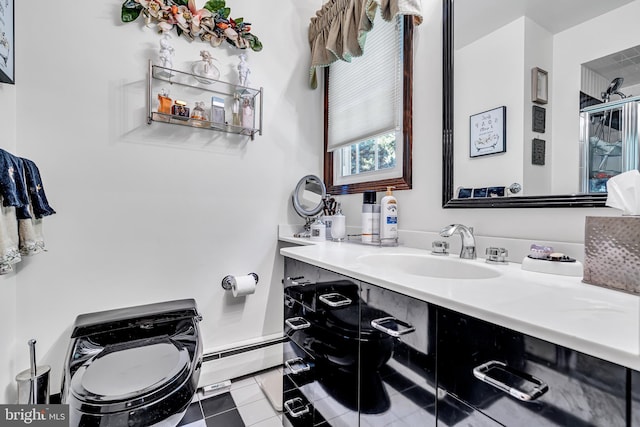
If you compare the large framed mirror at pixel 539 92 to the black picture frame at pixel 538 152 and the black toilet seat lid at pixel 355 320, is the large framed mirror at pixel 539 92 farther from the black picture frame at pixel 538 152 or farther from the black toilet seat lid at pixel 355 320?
the black toilet seat lid at pixel 355 320

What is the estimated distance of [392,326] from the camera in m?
0.71

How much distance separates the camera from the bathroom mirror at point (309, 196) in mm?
1747

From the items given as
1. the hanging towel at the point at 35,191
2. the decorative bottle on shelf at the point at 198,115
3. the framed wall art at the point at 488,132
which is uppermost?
the decorative bottle on shelf at the point at 198,115

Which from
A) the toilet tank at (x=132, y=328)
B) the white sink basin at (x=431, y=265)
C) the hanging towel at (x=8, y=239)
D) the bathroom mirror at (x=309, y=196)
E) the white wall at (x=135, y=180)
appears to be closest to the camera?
the hanging towel at (x=8, y=239)

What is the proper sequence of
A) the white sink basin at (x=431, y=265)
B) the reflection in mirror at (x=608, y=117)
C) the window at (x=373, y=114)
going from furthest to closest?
1. the window at (x=373, y=114)
2. the white sink basin at (x=431, y=265)
3. the reflection in mirror at (x=608, y=117)

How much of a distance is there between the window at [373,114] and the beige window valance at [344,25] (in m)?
0.13

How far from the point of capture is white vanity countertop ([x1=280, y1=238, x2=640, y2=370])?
0.40m

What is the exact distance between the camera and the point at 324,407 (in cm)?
98

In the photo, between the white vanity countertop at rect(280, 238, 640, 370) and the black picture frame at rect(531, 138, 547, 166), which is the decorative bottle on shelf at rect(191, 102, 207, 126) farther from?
the black picture frame at rect(531, 138, 547, 166)

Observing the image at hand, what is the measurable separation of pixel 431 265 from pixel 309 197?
965mm

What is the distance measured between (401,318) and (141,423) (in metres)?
0.81

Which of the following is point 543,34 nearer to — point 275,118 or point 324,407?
point 275,118

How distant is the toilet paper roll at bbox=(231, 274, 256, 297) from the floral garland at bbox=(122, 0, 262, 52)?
4.17 feet

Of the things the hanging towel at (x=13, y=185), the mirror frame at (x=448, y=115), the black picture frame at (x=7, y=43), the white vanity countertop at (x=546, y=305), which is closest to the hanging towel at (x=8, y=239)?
the hanging towel at (x=13, y=185)
